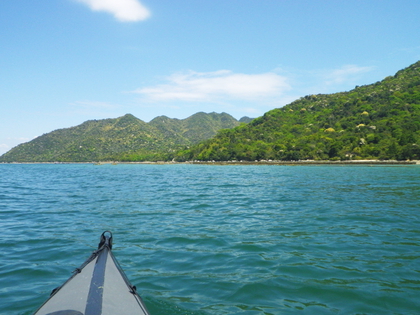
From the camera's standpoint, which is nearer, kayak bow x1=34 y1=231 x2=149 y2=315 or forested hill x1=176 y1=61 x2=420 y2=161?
kayak bow x1=34 y1=231 x2=149 y2=315

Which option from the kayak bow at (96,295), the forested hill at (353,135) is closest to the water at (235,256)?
the kayak bow at (96,295)

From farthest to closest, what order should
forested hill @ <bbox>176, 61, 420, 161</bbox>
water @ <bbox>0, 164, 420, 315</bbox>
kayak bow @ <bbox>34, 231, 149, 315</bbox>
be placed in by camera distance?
forested hill @ <bbox>176, 61, 420, 161</bbox>
water @ <bbox>0, 164, 420, 315</bbox>
kayak bow @ <bbox>34, 231, 149, 315</bbox>

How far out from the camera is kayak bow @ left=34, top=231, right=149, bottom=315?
4453 millimetres

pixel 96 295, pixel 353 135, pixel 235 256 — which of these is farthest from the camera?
pixel 353 135

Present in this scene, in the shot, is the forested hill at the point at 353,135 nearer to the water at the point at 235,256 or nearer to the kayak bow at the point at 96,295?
the water at the point at 235,256

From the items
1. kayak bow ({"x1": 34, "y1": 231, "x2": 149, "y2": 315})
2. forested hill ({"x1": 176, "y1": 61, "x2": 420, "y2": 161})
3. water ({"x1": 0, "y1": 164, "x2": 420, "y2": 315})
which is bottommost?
water ({"x1": 0, "y1": 164, "x2": 420, "y2": 315})

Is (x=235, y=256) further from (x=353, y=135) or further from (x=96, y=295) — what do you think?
(x=353, y=135)

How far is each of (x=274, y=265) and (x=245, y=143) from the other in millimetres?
187682

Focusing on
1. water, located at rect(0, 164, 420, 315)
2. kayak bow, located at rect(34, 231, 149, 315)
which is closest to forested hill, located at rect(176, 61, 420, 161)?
water, located at rect(0, 164, 420, 315)

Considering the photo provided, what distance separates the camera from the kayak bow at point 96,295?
4.45m

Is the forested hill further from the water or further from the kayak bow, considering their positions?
the kayak bow

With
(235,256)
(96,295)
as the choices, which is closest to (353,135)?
(235,256)

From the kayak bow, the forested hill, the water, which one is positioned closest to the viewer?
the kayak bow

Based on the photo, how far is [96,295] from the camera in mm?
4801
